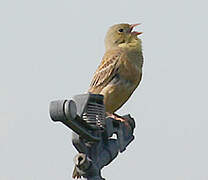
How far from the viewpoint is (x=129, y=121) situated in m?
5.55

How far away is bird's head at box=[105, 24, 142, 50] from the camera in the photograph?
799 cm

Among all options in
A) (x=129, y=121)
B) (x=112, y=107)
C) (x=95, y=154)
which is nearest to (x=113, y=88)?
(x=112, y=107)

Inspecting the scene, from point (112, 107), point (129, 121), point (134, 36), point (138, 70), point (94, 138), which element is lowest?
point (94, 138)

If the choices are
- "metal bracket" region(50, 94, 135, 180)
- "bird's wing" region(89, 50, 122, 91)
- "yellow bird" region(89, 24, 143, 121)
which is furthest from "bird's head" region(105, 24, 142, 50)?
"metal bracket" region(50, 94, 135, 180)

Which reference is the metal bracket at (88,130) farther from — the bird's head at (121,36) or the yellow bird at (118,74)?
the bird's head at (121,36)

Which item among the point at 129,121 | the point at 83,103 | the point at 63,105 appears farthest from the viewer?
the point at 129,121

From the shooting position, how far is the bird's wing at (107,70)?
741 cm

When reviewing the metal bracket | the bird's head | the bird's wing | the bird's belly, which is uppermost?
the bird's head

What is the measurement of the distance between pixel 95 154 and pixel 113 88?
312 centimetres

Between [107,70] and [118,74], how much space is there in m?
0.17

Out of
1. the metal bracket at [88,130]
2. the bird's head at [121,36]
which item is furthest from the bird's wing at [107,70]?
the metal bracket at [88,130]

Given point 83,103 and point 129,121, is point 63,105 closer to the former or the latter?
point 83,103

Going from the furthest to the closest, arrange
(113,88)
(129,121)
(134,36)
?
(134,36), (113,88), (129,121)

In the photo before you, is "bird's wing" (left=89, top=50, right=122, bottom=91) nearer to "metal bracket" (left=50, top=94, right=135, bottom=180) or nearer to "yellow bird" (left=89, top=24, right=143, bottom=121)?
"yellow bird" (left=89, top=24, right=143, bottom=121)
